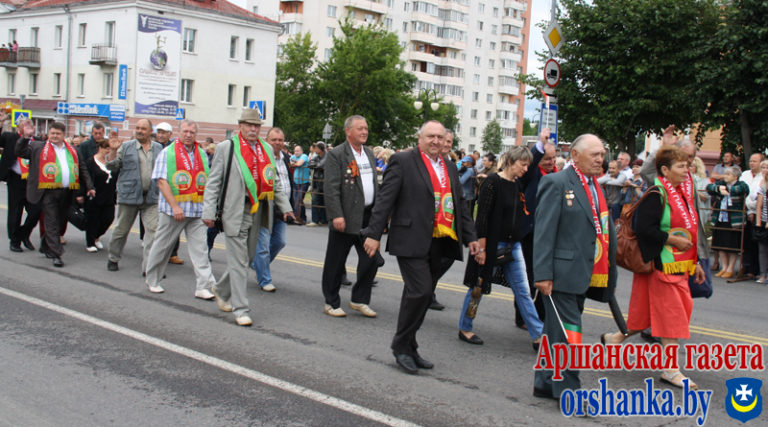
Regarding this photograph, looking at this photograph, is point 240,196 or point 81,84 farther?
point 81,84

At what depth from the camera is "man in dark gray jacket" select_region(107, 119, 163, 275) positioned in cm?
987

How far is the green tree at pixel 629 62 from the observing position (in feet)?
87.5

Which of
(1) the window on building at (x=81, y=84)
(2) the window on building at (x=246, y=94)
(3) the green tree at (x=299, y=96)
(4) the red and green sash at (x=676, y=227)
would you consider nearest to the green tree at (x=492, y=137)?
(3) the green tree at (x=299, y=96)

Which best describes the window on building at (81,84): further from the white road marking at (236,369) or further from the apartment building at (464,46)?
the white road marking at (236,369)

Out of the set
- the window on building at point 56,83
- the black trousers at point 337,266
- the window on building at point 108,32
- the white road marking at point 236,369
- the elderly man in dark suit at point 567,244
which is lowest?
the white road marking at point 236,369

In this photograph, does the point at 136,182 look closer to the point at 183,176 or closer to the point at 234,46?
the point at 183,176

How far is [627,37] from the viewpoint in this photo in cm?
2727

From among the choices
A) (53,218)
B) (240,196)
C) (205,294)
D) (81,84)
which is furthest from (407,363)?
(81,84)

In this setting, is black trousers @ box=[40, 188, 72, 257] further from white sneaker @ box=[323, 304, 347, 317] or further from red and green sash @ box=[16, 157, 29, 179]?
white sneaker @ box=[323, 304, 347, 317]

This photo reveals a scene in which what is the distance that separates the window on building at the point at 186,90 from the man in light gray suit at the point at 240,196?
45.2m

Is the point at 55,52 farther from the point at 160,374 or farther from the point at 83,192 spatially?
the point at 160,374

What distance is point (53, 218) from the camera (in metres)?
10.2

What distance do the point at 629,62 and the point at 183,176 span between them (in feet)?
75.3

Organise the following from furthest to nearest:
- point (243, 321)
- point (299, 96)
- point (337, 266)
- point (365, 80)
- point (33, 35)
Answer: point (299, 96) → point (365, 80) → point (33, 35) → point (337, 266) → point (243, 321)
